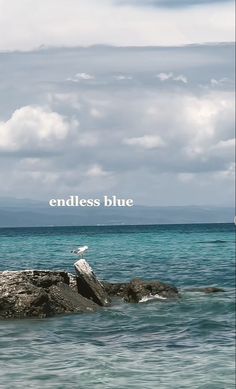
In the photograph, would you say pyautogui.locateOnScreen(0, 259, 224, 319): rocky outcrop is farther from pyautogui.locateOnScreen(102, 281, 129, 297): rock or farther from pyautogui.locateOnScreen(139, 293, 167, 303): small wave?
pyautogui.locateOnScreen(102, 281, 129, 297): rock

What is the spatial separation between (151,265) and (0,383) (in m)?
45.1

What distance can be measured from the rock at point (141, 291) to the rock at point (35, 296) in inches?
192

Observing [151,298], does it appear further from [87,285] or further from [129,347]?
[129,347]

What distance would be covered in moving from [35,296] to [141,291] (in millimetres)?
8205

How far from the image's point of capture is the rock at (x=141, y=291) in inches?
1394

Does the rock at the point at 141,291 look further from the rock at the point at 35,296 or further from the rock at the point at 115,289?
the rock at the point at 35,296

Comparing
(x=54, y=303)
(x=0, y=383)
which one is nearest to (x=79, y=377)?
(x=0, y=383)

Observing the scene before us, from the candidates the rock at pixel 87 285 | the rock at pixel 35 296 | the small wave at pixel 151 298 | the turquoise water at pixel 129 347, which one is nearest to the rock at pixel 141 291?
the small wave at pixel 151 298

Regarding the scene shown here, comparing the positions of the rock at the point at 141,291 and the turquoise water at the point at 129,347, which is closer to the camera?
the turquoise water at the point at 129,347

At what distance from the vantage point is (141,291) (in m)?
35.7

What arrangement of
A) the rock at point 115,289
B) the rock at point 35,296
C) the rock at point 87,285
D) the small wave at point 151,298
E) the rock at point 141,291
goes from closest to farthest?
the rock at point 35,296 → the rock at point 87,285 → the small wave at point 151,298 → the rock at point 141,291 → the rock at point 115,289

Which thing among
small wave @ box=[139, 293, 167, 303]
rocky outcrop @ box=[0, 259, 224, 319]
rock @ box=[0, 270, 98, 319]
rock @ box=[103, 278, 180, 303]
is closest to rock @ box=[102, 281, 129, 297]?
rock @ box=[103, 278, 180, 303]

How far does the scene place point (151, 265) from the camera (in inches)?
2442

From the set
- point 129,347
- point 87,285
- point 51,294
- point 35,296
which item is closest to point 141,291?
point 87,285
